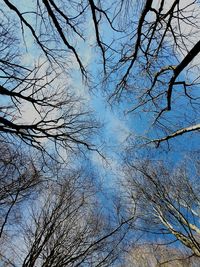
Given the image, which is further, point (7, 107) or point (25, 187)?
point (25, 187)

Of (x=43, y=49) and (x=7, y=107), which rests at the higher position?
(x=43, y=49)

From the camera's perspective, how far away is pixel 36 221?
5.86 meters

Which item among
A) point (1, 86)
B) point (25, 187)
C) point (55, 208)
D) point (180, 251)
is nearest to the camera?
point (1, 86)

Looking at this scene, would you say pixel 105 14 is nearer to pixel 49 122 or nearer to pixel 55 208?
pixel 49 122

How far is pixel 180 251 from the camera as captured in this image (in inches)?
473

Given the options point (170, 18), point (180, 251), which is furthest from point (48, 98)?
point (180, 251)

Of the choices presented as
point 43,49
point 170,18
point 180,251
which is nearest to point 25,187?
point 43,49

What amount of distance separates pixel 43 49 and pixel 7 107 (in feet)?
5.09

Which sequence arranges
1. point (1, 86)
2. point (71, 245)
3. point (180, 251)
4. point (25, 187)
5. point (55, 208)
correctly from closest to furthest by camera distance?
point (1, 86) → point (71, 245) → point (55, 208) → point (25, 187) → point (180, 251)

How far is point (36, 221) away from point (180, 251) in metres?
8.57

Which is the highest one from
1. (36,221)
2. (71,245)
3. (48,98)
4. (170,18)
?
(170,18)

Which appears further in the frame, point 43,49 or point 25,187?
point 25,187

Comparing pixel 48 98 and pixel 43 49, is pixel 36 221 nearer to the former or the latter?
pixel 48 98

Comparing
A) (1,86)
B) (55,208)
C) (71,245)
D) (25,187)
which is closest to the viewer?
(1,86)
